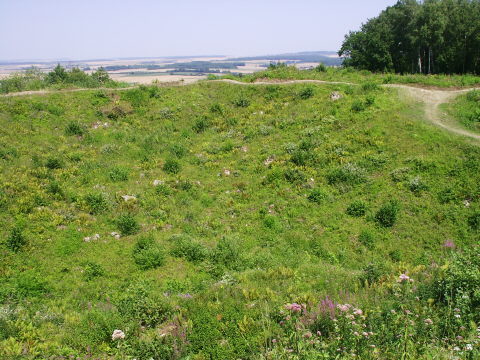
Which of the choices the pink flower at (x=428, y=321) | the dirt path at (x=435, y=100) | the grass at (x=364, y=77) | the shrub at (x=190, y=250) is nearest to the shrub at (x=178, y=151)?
the shrub at (x=190, y=250)

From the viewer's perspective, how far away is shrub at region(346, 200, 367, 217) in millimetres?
16266

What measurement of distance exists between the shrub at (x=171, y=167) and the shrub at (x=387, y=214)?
43.0ft

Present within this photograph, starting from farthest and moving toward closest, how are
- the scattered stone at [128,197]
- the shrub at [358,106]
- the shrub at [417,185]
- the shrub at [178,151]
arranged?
the shrub at [358,106]
the shrub at [178,151]
the scattered stone at [128,197]
the shrub at [417,185]

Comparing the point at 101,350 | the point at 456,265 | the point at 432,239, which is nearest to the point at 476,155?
the point at 432,239

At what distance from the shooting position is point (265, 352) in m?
7.00

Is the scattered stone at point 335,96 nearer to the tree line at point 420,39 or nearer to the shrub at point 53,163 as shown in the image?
the tree line at point 420,39

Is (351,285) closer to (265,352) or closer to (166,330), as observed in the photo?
(265,352)

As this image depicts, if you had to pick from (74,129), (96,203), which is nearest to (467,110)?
(96,203)

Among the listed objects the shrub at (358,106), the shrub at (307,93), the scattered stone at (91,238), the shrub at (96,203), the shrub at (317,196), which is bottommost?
the scattered stone at (91,238)

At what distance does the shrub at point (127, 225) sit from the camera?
15805 mm

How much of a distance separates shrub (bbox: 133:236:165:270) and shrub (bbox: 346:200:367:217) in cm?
963

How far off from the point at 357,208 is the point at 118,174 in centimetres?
1495

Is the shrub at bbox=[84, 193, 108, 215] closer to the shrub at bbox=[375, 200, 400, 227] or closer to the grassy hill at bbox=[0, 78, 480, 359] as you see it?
the grassy hill at bbox=[0, 78, 480, 359]

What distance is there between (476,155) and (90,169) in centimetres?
2360
